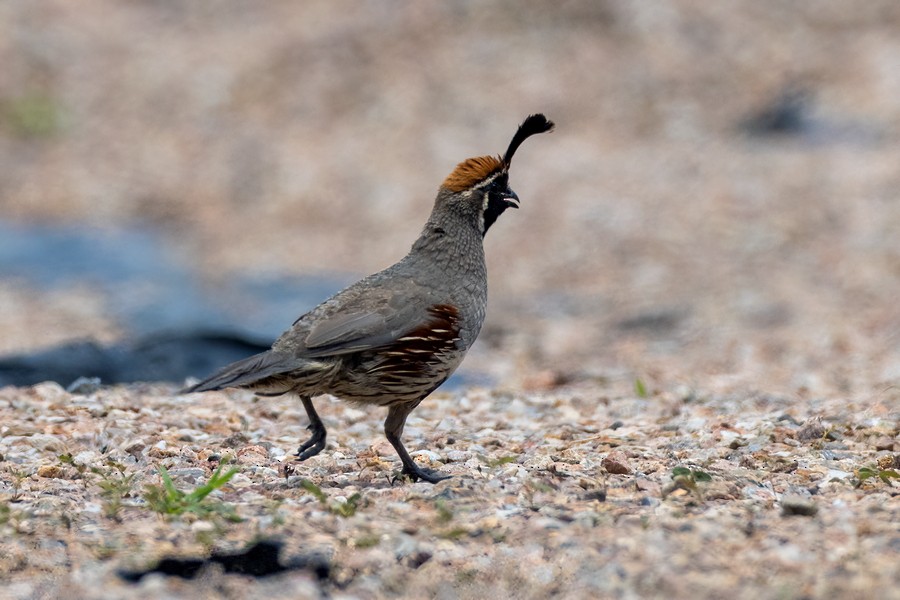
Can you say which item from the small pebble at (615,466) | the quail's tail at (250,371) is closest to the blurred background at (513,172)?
the small pebble at (615,466)

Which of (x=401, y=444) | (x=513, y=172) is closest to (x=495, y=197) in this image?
(x=401, y=444)

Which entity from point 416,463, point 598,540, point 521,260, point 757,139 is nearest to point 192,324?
point 521,260

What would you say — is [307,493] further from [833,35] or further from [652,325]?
[833,35]

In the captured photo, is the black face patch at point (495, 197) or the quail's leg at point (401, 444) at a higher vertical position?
the black face patch at point (495, 197)

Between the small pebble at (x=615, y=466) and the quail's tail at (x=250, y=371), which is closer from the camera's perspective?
the quail's tail at (x=250, y=371)

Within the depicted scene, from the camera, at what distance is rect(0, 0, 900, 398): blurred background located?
11953 millimetres

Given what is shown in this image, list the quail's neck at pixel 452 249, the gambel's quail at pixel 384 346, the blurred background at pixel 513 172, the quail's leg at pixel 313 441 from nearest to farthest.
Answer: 1. the gambel's quail at pixel 384 346
2. the quail's leg at pixel 313 441
3. the quail's neck at pixel 452 249
4. the blurred background at pixel 513 172

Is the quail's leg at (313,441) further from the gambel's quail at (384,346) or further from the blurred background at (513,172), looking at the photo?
the blurred background at (513,172)

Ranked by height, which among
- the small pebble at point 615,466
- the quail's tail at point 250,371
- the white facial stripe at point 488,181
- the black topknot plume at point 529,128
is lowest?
the small pebble at point 615,466

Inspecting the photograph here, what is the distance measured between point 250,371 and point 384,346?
2.23 feet

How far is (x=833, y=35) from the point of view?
59.8 feet

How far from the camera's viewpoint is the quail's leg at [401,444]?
6199mm

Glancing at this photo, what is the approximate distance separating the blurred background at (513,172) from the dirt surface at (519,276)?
6 cm

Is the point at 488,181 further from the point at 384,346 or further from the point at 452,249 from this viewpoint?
the point at 384,346
